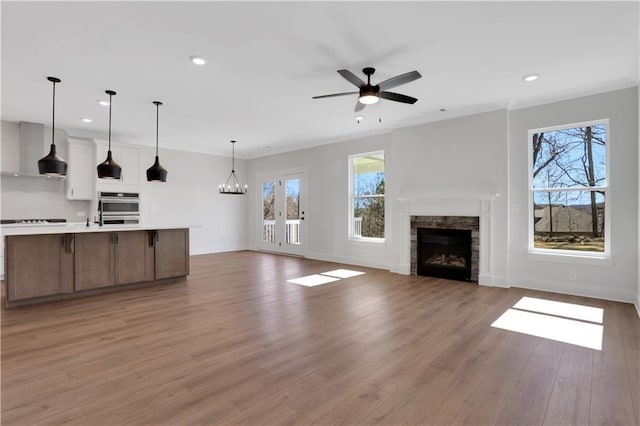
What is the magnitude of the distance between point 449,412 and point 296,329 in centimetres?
169

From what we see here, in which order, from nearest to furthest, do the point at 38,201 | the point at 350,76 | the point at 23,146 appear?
1. the point at 350,76
2. the point at 23,146
3. the point at 38,201

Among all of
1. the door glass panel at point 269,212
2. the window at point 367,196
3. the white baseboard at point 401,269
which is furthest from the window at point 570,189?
the door glass panel at point 269,212

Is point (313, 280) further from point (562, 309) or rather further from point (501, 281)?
point (562, 309)

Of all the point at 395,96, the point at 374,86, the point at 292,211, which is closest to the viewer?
the point at 374,86

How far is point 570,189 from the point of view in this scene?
4727mm

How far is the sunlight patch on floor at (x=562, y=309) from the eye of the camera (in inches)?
145

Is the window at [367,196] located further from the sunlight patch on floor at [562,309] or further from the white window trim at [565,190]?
the sunlight patch on floor at [562,309]

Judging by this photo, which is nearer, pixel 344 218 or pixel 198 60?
pixel 198 60

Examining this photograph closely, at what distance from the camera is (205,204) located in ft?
29.7

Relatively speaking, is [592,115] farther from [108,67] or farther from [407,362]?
[108,67]

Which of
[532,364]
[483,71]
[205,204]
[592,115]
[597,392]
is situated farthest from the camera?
[205,204]

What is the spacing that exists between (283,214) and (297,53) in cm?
588

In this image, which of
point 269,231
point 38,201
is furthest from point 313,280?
point 38,201

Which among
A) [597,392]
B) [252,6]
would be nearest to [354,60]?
[252,6]
